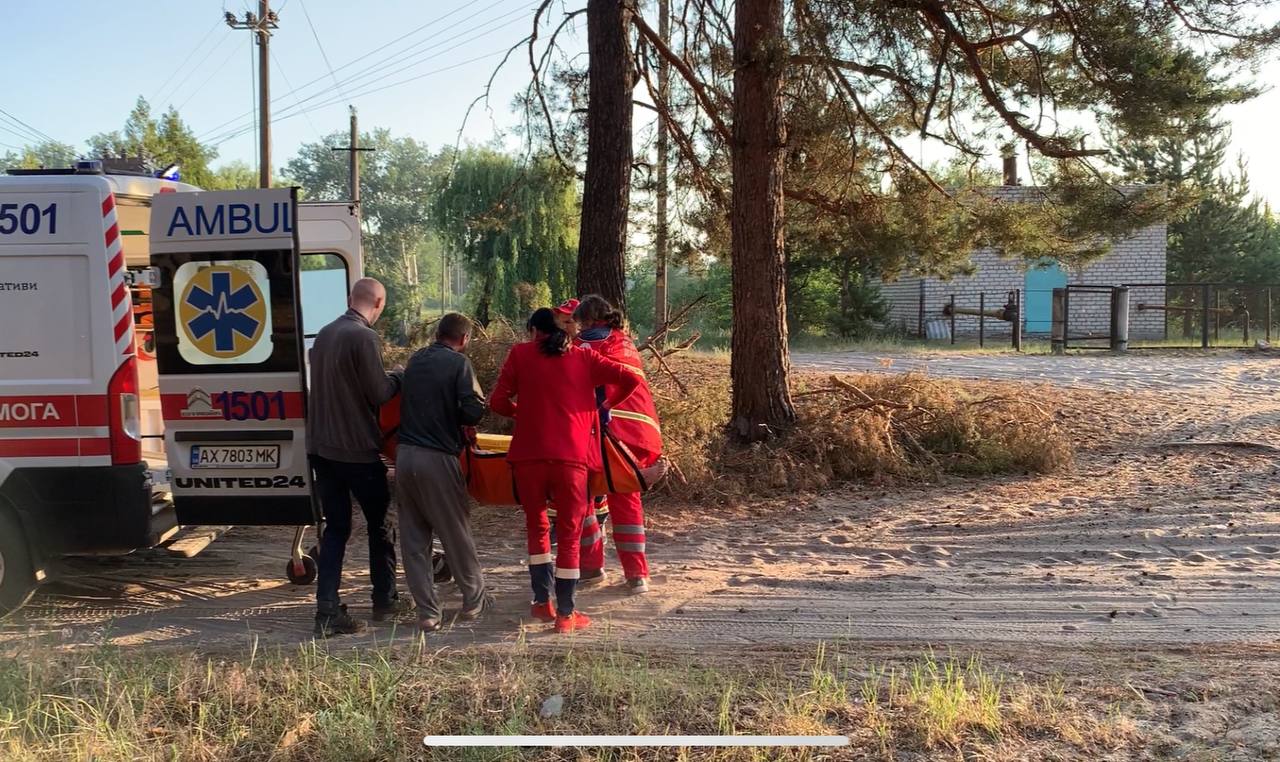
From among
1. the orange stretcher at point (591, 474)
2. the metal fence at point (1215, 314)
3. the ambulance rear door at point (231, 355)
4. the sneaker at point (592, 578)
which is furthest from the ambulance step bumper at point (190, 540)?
the metal fence at point (1215, 314)

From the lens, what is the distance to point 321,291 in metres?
7.42

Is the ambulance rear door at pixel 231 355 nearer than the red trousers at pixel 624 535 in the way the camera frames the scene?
Yes

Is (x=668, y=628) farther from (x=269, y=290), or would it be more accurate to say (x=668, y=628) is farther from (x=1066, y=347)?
Answer: (x=1066, y=347)

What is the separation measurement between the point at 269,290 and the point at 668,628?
3082 millimetres

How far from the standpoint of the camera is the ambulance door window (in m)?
7.18

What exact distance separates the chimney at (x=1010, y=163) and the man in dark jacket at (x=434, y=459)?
23.8 ft

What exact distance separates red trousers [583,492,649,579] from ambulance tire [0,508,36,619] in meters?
3.30

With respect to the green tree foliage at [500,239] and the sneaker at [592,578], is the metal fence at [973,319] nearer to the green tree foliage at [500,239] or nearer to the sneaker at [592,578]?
the green tree foliage at [500,239]

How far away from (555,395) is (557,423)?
6.3 inches

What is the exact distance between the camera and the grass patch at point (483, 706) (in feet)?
11.9

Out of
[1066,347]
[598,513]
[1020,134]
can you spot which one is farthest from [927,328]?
[598,513]

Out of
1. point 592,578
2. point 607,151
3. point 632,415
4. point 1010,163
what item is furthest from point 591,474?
point 1010,163

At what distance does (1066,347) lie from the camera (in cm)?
2239

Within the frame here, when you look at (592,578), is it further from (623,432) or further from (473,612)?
(623,432)
